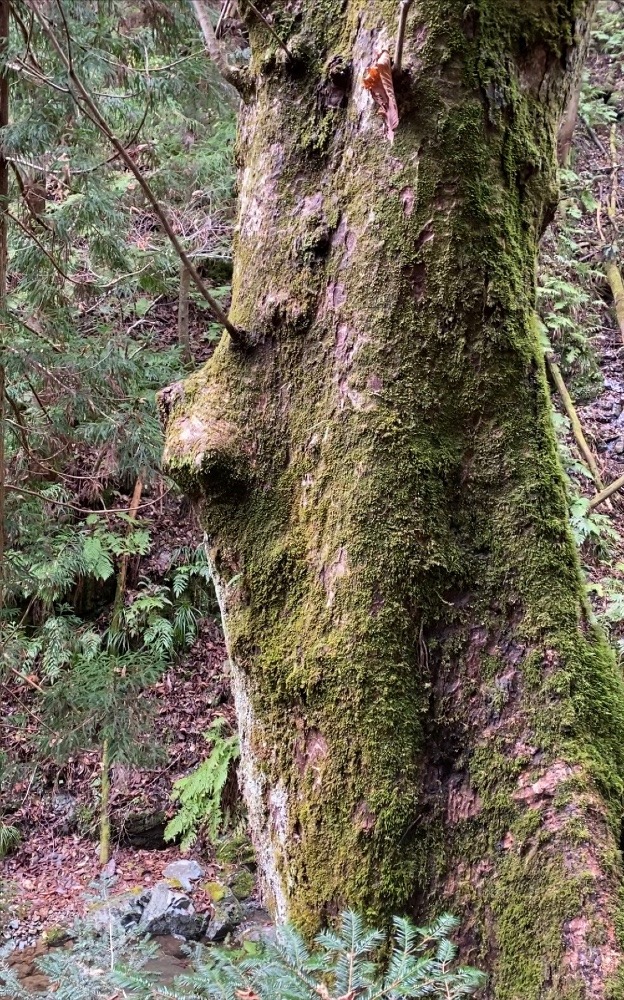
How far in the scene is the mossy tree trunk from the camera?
1.35 m

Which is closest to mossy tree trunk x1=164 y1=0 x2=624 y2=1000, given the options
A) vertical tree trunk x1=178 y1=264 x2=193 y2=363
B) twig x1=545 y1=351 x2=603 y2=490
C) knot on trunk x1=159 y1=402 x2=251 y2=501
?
knot on trunk x1=159 y1=402 x2=251 y2=501

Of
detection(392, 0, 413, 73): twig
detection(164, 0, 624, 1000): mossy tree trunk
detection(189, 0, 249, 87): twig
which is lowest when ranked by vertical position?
detection(164, 0, 624, 1000): mossy tree trunk

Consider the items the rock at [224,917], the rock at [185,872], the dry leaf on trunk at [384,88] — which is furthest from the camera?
the rock at [185,872]

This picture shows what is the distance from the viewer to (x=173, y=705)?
602 centimetres

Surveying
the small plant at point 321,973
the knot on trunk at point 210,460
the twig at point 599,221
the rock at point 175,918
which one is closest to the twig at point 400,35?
the knot on trunk at point 210,460

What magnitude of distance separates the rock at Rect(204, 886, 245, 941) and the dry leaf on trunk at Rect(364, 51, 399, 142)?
4880 mm

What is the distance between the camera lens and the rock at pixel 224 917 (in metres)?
4.45

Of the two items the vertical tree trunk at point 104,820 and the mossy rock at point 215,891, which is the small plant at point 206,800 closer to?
the mossy rock at point 215,891

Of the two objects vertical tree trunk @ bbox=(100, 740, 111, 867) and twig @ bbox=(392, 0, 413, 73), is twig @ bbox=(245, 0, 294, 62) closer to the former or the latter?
twig @ bbox=(392, 0, 413, 73)

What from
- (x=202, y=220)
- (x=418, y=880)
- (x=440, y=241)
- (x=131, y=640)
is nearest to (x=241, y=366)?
(x=440, y=241)

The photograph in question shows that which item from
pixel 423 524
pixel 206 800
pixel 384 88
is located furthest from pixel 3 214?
pixel 206 800

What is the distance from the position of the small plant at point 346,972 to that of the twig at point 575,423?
5.06 metres

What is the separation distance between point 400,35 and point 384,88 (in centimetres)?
11

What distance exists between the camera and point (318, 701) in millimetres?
1453
